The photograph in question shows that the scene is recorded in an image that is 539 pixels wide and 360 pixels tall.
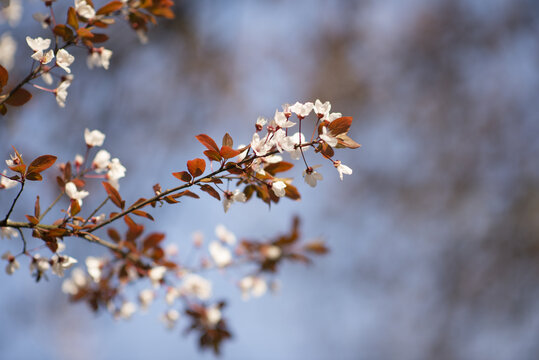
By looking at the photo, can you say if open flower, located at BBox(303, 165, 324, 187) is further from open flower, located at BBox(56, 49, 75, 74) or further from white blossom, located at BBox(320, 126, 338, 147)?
open flower, located at BBox(56, 49, 75, 74)

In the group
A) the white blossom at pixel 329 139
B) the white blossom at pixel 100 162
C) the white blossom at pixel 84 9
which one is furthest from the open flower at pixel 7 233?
the white blossom at pixel 329 139

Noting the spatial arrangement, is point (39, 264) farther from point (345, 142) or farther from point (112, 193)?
point (345, 142)

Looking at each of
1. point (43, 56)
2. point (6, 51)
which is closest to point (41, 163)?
point (43, 56)

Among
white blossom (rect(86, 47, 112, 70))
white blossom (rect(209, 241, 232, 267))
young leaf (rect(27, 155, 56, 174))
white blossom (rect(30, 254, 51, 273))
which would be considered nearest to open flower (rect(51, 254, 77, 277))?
white blossom (rect(30, 254, 51, 273))

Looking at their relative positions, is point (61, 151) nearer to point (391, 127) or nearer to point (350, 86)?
point (350, 86)

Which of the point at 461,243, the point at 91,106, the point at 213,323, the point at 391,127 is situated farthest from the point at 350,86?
the point at 213,323
